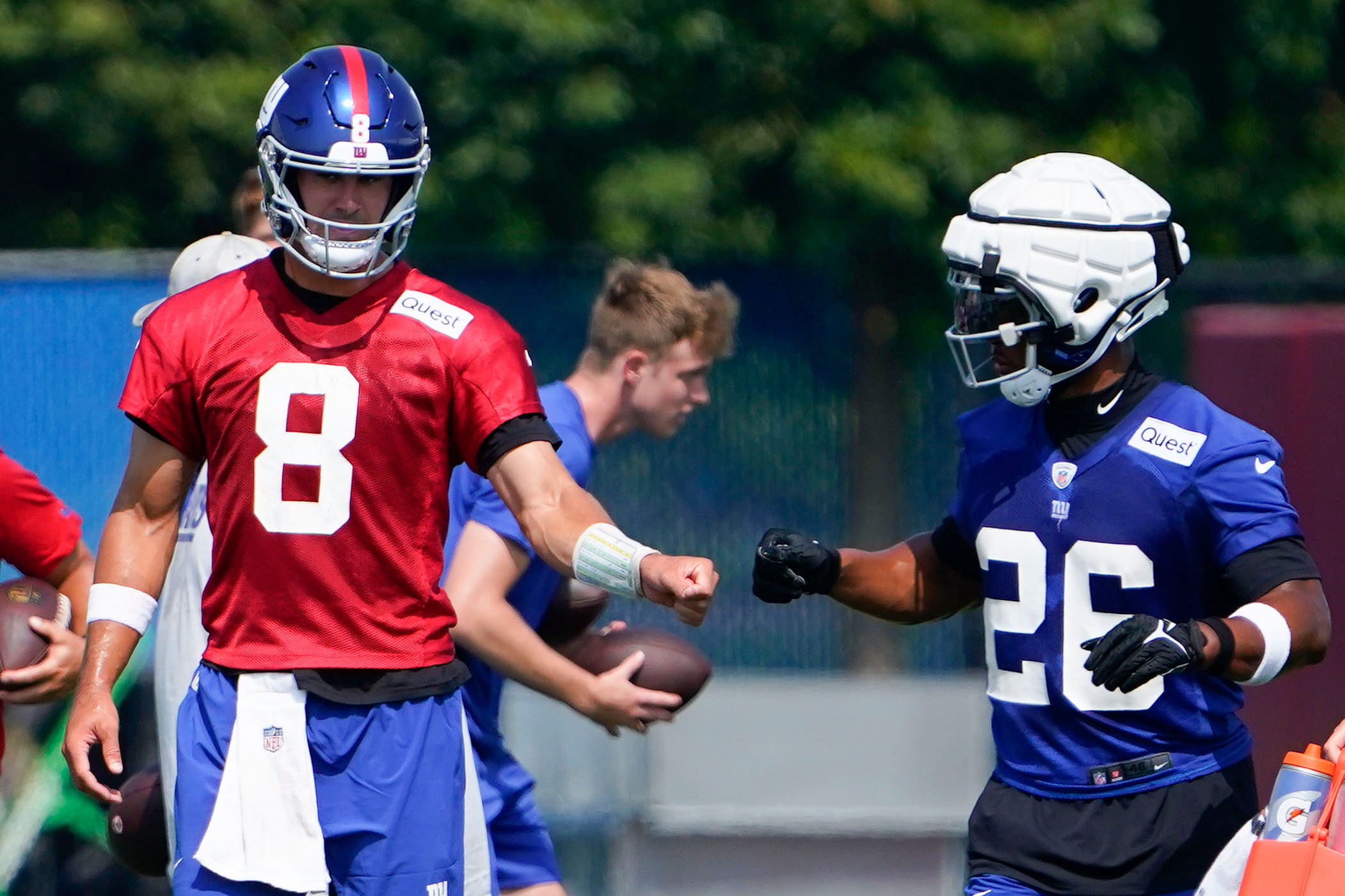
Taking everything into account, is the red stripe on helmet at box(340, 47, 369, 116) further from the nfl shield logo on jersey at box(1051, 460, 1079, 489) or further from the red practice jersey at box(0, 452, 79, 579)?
the nfl shield logo on jersey at box(1051, 460, 1079, 489)

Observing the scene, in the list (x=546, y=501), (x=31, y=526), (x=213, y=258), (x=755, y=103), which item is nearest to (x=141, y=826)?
(x=31, y=526)

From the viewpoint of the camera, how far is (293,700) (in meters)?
3.40

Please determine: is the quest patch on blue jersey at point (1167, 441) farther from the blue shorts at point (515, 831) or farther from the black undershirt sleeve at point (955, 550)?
the blue shorts at point (515, 831)

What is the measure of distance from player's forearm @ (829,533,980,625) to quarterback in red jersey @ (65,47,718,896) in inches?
26.9

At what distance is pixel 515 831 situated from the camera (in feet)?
15.0

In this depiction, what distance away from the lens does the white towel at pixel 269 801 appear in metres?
3.36

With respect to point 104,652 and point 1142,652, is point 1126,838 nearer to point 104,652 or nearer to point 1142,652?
point 1142,652

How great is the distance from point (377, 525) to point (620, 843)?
298cm

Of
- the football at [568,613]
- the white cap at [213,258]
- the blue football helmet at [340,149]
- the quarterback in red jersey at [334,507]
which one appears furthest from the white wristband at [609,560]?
the white cap at [213,258]

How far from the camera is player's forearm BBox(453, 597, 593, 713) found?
4227 millimetres

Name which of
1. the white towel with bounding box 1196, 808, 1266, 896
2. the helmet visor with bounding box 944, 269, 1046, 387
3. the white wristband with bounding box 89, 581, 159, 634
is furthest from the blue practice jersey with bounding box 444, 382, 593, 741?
the white towel with bounding box 1196, 808, 1266, 896

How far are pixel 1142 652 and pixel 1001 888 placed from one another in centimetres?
62

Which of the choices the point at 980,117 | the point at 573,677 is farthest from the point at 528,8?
the point at 573,677

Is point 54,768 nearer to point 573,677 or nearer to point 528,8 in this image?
point 573,677
